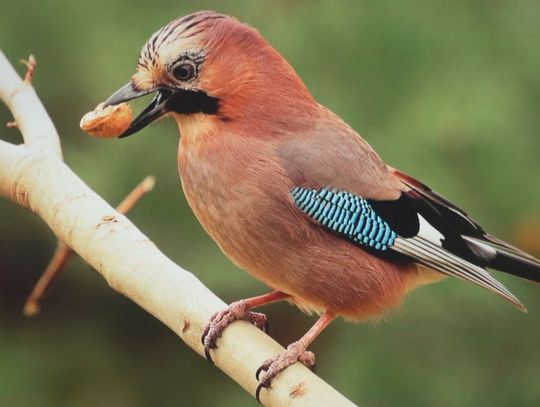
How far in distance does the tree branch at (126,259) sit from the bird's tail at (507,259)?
59 cm

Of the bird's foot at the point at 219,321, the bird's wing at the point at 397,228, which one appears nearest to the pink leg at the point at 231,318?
Result: the bird's foot at the point at 219,321

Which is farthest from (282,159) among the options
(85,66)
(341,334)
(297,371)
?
(85,66)

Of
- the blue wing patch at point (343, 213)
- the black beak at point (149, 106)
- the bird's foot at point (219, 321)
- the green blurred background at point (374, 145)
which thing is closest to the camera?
the bird's foot at point (219, 321)

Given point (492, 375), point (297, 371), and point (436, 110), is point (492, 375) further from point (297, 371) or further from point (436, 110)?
point (297, 371)

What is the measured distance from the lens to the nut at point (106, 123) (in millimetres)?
2473

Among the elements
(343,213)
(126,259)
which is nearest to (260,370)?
(126,259)

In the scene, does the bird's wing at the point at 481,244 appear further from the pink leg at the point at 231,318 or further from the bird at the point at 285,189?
the pink leg at the point at 231,318

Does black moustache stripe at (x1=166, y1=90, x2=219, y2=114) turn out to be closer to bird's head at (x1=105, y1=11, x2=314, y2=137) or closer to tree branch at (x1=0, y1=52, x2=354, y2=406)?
bird's head at (x1=105, y1=11, x2=314, y2=137)

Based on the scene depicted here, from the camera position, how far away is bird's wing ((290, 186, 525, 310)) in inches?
102

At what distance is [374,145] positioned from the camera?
3396 millimetres

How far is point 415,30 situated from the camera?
371 cm

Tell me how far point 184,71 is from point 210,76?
61mm

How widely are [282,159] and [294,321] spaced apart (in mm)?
1040

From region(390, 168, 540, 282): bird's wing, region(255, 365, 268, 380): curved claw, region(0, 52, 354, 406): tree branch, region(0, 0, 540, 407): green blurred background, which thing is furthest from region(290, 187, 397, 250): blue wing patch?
region(0, 0, 540, 407): green blurred background
